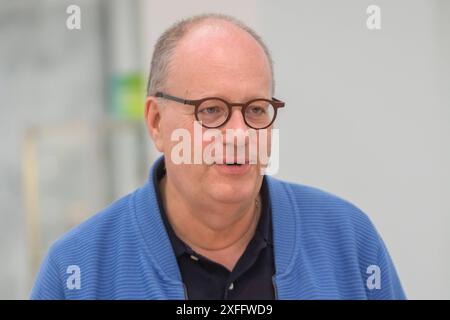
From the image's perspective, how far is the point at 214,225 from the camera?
1.21 metres

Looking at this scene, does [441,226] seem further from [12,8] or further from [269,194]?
[12,8]

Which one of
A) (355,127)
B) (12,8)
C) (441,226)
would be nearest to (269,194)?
(355,127)

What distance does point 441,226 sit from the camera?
2160 mm

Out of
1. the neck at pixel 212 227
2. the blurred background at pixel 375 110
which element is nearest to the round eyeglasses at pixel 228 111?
the neck at pixel 212 227

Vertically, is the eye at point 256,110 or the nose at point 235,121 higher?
the eye at point 256,110

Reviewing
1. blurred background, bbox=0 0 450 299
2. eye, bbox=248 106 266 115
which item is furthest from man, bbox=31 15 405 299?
blurred background, bbox=0 0 450 299

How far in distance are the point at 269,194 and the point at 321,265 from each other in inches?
7.7

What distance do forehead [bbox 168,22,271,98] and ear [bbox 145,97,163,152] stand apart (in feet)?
0.27

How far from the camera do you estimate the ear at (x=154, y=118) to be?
1.25 meters

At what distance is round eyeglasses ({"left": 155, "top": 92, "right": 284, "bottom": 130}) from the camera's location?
3.67 ft

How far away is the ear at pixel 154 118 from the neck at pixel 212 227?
0.11 m

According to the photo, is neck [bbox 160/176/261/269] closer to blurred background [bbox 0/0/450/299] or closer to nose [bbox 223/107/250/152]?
nose [bbox 223/107/250/152]

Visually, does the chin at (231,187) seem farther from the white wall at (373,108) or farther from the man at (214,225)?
the white wall at (373,108)

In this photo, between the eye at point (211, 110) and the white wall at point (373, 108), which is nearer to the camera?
the eye at point (211, 110)
